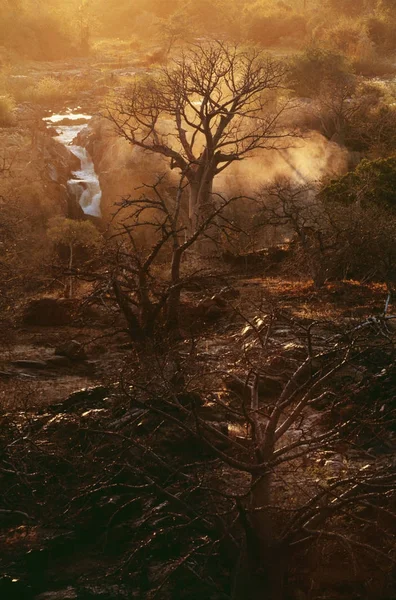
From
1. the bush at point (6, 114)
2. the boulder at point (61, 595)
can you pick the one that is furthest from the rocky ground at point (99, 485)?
the bush at point (6, 114)

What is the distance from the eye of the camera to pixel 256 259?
25359 millimetres

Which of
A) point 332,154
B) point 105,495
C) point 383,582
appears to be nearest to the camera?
point 383,582

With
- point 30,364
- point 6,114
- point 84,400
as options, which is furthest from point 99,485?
point 6,114

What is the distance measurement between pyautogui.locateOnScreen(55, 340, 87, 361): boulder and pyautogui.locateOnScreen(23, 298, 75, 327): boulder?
2664mm

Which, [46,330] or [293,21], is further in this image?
[293,21]

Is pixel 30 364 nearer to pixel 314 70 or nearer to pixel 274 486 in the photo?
pixel 274 486

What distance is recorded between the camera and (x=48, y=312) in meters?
20.3

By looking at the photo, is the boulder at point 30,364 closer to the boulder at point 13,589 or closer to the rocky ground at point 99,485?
the rocky ground at point 99,485

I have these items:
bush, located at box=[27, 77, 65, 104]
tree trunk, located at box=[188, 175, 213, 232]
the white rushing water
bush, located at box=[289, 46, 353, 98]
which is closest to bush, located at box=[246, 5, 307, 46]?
bush, located at box=[27, 77, 65, 104]

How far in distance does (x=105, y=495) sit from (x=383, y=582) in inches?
171

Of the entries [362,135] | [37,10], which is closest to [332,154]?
[362,135]

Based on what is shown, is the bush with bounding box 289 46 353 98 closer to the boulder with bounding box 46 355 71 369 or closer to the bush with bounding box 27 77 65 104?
the bush with bounding box 27 77 65 104

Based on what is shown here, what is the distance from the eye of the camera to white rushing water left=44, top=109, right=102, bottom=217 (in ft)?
117

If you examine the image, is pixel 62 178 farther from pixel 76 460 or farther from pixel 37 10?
pixel 37 10
